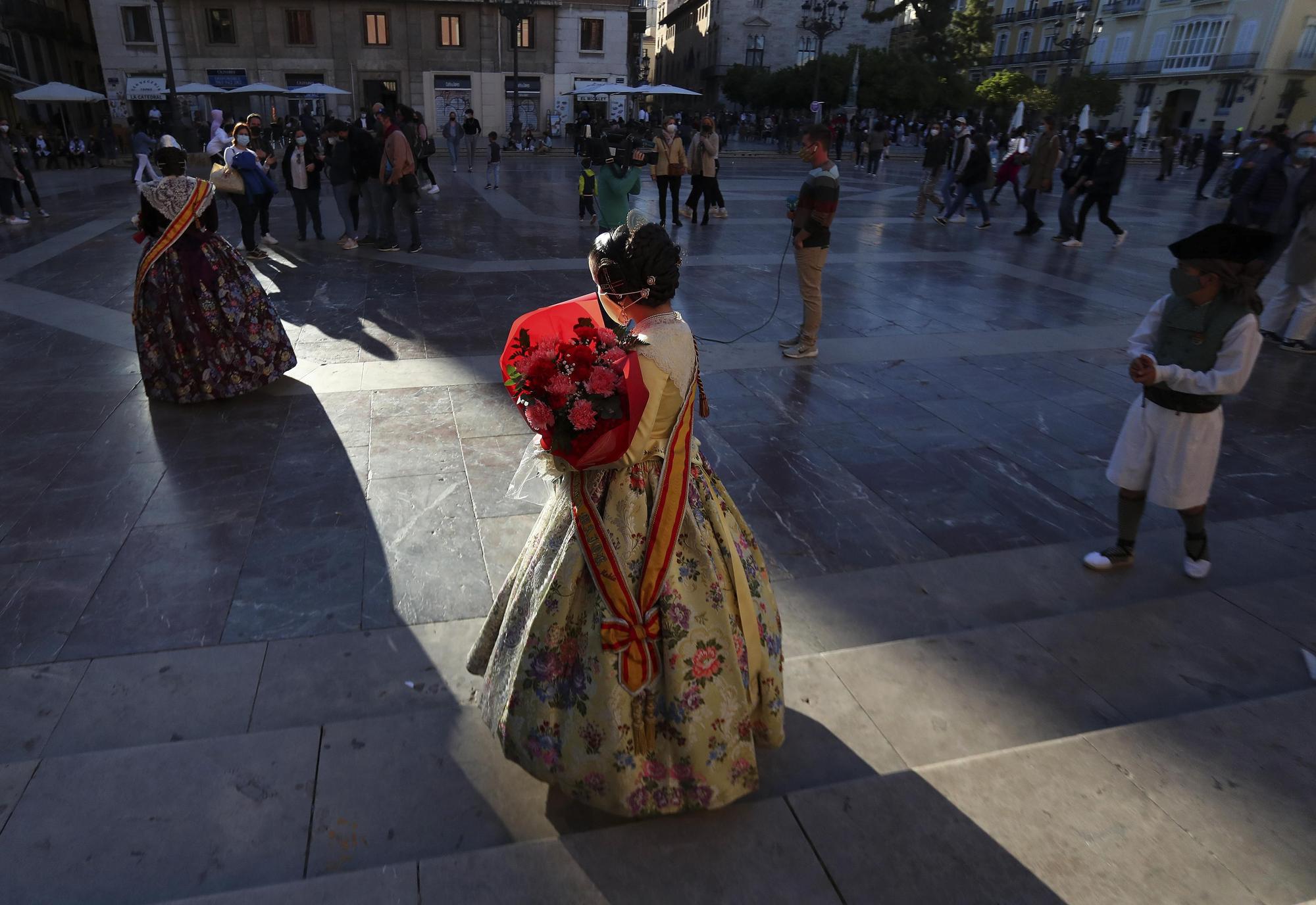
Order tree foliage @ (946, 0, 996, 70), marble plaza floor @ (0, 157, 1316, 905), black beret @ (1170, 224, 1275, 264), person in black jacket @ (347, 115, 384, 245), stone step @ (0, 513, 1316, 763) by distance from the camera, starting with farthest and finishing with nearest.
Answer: tree foliage @ (946, 0, 996, 70)
person in black jacket @ (347, 115, 384, 245)
black beret @ (1170, 224, 1275, 264)
stone step @ (0, 513, 1316, 763)
marble plaza floor @ (0, 157, 1316, 905)

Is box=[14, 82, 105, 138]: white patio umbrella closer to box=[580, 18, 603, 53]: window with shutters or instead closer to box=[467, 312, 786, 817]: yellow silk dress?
box=[580, 18, 603, 53]: window with shutters

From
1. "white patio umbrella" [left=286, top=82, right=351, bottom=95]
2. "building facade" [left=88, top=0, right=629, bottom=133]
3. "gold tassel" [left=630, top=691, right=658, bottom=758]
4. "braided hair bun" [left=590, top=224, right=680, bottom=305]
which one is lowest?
"gold tassel" [left=630, top=691, right=658, bottom=758]

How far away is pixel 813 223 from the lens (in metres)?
6.60

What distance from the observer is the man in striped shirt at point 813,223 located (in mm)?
6492

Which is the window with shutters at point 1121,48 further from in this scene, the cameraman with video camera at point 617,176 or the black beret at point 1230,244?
the black beret at point 1230,244

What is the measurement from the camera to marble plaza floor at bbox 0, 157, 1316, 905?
2154 millimetres

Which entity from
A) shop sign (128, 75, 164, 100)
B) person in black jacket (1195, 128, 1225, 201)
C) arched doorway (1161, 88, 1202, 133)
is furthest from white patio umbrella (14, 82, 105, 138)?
arched doorway (1161, 88, 1202, 133)

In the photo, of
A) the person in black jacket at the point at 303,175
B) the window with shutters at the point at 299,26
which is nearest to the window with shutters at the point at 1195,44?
the window with shutters at the point at 299,26

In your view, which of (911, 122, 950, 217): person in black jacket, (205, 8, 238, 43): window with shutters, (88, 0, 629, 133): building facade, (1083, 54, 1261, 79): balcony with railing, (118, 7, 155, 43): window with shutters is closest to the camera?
(911, 122, 950, 217): person in black jacket

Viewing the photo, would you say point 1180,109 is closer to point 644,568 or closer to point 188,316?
point 188,316

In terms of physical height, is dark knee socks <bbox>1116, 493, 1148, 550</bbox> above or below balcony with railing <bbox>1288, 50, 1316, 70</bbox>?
below

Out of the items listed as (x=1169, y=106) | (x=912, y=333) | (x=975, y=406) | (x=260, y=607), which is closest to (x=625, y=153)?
(x=912, y=333)

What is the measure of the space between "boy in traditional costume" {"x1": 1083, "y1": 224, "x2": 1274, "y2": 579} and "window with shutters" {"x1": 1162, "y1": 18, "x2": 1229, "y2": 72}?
53.7 meters

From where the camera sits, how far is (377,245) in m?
11.1
